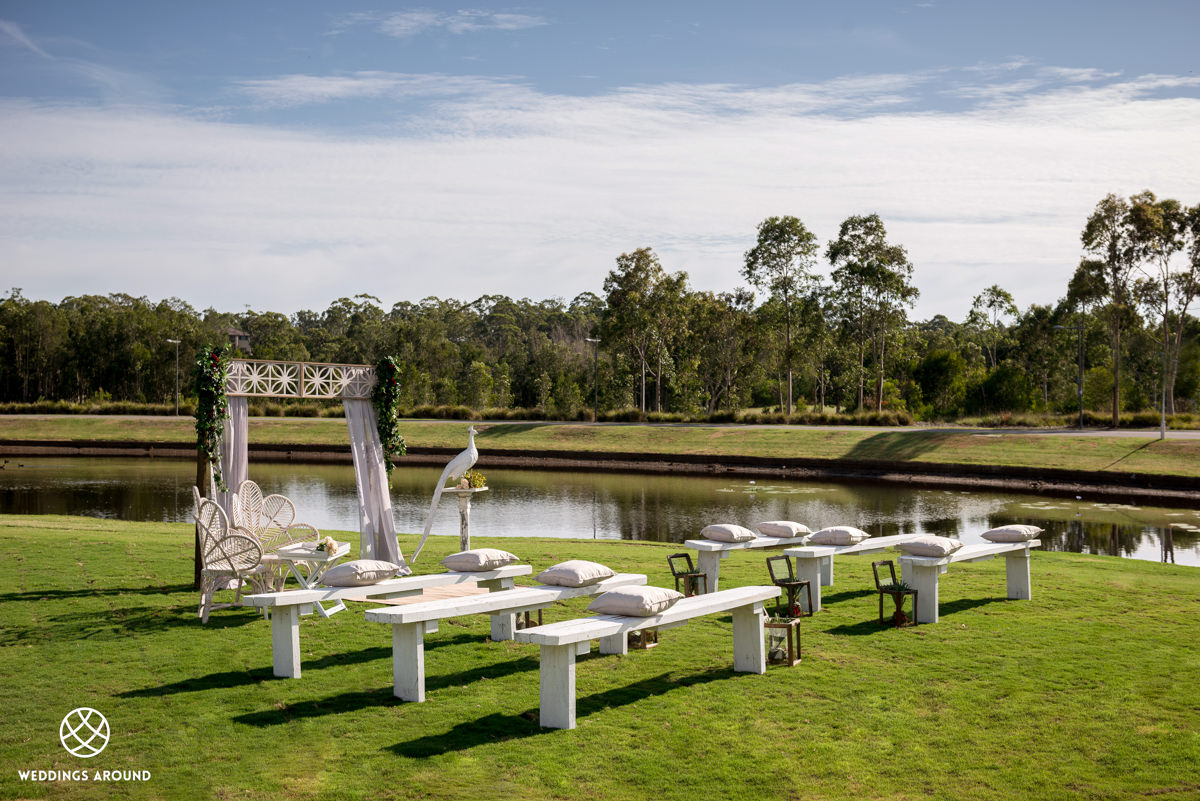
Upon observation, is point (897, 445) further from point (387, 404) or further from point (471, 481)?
point (387, 404)

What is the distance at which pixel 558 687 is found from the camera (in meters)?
6.26

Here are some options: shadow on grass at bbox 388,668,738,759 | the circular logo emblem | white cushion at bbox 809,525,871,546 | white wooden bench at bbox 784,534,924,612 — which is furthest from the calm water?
the circular logo emblem

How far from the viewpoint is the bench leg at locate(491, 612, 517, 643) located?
8.55m

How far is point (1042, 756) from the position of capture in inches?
231

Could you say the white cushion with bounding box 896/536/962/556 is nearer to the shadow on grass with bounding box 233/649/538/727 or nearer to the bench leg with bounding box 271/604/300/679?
the shadow on grass with bounding box 233/649/538/727

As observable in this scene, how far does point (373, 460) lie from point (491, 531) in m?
7.80

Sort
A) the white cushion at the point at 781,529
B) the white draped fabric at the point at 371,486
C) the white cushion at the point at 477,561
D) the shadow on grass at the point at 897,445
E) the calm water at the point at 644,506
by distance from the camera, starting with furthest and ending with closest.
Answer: the shadow on grass at the point at 897,445 < the calm water at the point at 644,506 < the white draped fabric at the point at 371,486 < the white cushion at the point at 781,529 < the white cushion at the point at 477,561

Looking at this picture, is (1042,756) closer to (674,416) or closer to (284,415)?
(674,416)

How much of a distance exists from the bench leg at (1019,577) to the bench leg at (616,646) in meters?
4.87

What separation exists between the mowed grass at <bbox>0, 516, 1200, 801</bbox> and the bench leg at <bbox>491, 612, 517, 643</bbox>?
0.15 metres

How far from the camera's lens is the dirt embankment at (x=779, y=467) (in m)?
28.6

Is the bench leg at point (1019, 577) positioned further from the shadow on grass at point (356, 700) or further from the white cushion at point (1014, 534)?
the shadow on grass at point (356, 700)

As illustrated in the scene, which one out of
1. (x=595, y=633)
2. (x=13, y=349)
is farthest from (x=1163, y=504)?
(x=13, y=349)

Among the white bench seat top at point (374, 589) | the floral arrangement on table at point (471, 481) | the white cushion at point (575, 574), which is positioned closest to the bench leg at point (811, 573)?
the white cushion at point (575, 574)
